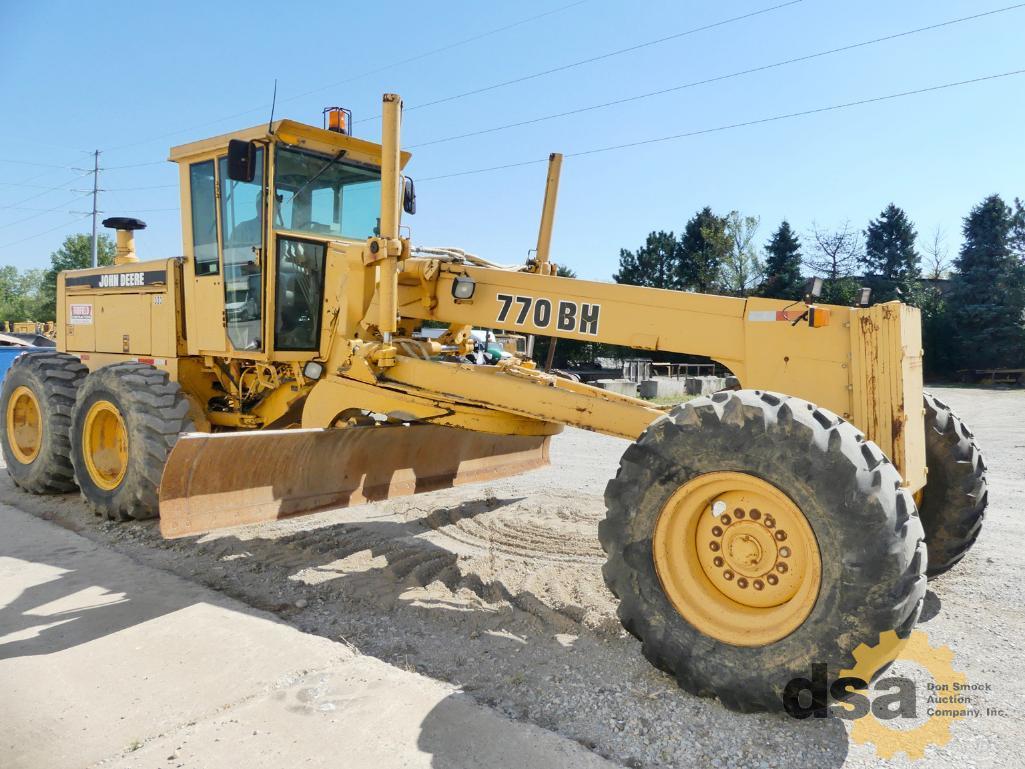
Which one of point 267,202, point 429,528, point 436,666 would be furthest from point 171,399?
point 436,666

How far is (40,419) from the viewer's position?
7.10 meters

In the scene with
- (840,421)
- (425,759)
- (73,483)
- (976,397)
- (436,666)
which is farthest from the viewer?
(976,397)

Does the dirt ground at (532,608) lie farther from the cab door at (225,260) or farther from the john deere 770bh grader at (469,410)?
the cab door at (225,260)

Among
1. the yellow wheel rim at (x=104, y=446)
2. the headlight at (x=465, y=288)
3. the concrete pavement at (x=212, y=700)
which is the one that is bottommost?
the concrete pavement at (x=212, y=700)

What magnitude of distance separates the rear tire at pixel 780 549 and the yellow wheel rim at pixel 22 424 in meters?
6.75

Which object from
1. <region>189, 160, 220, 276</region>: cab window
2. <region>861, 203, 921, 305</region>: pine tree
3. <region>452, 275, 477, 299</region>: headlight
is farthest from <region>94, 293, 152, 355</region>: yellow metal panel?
<region>861, 203, 921, 305</region>: pine tree

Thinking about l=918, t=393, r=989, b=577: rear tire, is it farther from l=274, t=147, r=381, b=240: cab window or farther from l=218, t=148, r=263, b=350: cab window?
l=218, t=148, r=263, b=350: cab window

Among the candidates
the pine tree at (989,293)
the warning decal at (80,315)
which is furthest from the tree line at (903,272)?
the warning decal at (80,315)

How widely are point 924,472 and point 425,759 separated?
2.98m

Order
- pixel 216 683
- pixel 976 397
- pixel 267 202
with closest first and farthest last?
pixel 216 683
pixel 267 202
pixel 976 397

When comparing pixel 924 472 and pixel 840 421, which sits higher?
pixel 840 421

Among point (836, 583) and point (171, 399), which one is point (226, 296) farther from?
point (836, 583)

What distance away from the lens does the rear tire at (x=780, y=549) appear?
2.80 m

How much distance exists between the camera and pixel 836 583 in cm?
284
